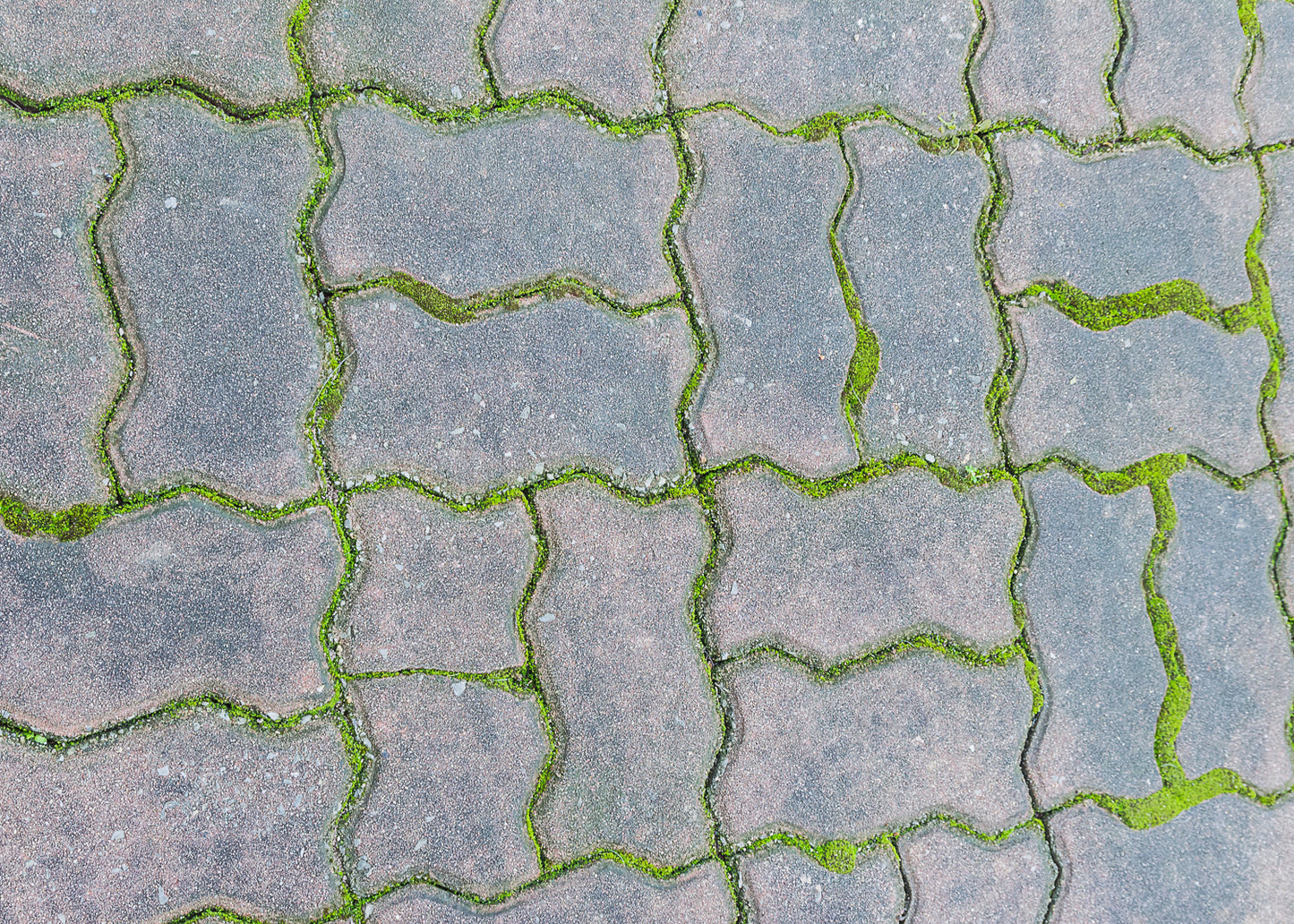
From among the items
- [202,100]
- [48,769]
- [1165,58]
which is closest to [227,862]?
[48,769]

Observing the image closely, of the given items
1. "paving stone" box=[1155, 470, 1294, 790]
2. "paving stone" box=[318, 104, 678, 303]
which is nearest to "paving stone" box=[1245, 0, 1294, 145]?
"paving stone" box=[1155, 470, 1294, 790]

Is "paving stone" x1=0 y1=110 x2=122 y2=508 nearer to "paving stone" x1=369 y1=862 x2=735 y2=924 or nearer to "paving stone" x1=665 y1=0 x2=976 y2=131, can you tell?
"paving stone" x1=369 y1=862 x2=735 y2=924

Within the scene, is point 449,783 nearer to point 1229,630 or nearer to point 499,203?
point 499,203

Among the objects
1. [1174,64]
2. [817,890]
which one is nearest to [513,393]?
[817,890]

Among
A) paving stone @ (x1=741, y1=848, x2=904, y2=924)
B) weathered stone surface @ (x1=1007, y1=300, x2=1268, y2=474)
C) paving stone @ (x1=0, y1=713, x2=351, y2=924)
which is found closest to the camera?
paving stone @ (x1=0, y1=713, x2=351, y2=924)

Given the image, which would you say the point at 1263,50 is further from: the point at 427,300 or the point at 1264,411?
the point at 427,300

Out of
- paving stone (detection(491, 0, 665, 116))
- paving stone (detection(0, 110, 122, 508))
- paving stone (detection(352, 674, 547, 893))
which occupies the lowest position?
paving stone (detection(352, 674, 547, 893))
